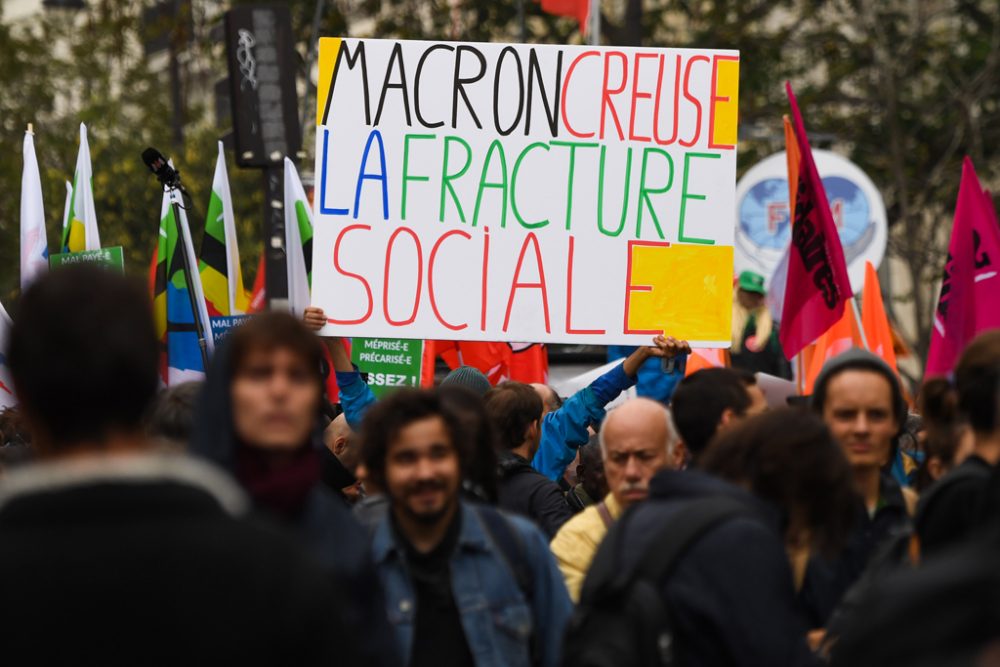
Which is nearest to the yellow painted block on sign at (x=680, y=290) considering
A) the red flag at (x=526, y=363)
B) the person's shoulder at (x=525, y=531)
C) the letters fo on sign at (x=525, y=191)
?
the letters fo on sign at (x=525, y=191)

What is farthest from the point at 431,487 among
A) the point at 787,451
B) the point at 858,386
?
the point at 858,386

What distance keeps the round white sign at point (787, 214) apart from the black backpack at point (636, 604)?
907 cm

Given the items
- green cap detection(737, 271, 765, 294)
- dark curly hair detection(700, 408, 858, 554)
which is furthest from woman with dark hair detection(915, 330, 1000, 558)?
green cap detection(737, 271, 765, 294)

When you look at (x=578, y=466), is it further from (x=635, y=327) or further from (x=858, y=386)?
(x=858, y=386)

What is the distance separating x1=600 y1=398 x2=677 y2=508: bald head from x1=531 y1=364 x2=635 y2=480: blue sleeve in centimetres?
174

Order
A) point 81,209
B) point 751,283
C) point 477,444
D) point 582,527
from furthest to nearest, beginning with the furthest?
point 751,283 → point 81,209 → point 582,527 → point 477,444

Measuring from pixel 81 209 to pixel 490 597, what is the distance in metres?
6.14

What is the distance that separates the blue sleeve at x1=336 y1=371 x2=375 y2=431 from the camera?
22.5ft

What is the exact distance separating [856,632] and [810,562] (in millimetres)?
1793

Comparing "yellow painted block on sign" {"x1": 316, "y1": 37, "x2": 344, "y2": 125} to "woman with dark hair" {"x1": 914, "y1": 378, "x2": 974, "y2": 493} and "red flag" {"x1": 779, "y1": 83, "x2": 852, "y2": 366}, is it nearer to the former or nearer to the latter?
"red flag" {"x1": 779, "y1": 83, "x2": 852, "y2": 366}

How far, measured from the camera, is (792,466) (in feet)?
13.8

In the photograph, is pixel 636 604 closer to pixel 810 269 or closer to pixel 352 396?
pixel 352 396

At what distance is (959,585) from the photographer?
2338mm

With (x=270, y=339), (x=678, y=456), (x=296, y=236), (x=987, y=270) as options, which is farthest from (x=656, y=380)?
(x=270, y=339)
